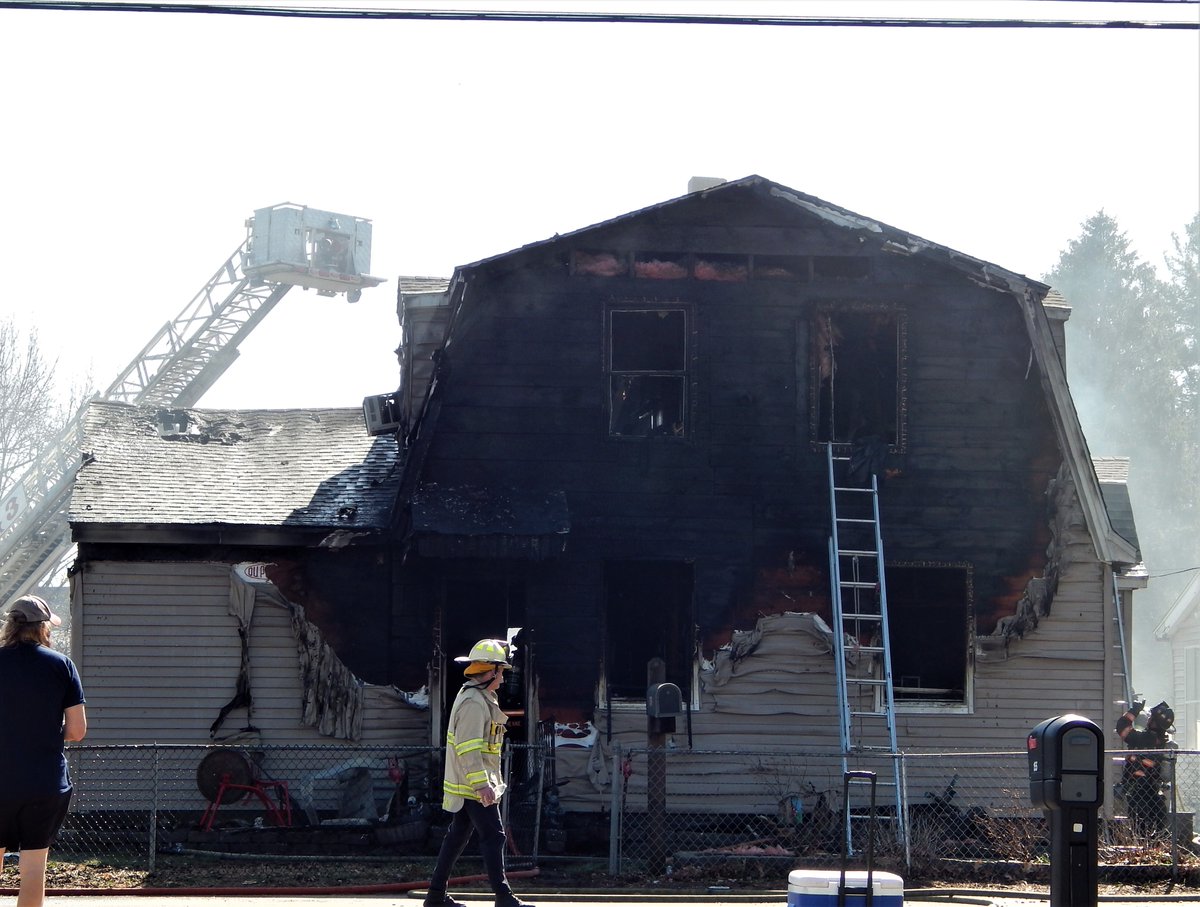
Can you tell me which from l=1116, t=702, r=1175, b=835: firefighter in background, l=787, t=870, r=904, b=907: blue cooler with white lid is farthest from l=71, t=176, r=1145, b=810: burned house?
l=787, t=870, r=904, b=907: blue cooler with white lid

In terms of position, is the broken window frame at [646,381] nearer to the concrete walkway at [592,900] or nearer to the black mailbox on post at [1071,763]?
the concrete walkway at [592,900]

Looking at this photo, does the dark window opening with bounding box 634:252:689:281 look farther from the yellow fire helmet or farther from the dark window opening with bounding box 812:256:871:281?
the yellow fire helmet

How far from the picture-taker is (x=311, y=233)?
3462cm

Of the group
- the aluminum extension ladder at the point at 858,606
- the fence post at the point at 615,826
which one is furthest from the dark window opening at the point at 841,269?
the fence post at the point at 615,826

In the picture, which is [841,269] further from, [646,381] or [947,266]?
[646,381]

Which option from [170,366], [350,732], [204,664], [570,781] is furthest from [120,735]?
[170,366]

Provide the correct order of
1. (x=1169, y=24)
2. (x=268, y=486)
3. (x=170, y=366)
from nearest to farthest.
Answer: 1. (x=1169, y=24)
2. (x=268, y=486)
3. (x=170, y=366)

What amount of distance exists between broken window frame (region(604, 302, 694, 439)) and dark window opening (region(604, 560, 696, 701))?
1405 millimetres

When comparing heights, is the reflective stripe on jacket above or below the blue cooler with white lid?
above

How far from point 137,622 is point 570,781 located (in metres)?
4.78

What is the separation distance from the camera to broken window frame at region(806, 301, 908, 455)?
52.1 feet

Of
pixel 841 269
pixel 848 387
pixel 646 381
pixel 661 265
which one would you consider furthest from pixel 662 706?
pixel 841 269

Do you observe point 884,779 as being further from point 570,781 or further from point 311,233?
point 311,233

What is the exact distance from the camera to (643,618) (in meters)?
15.8
